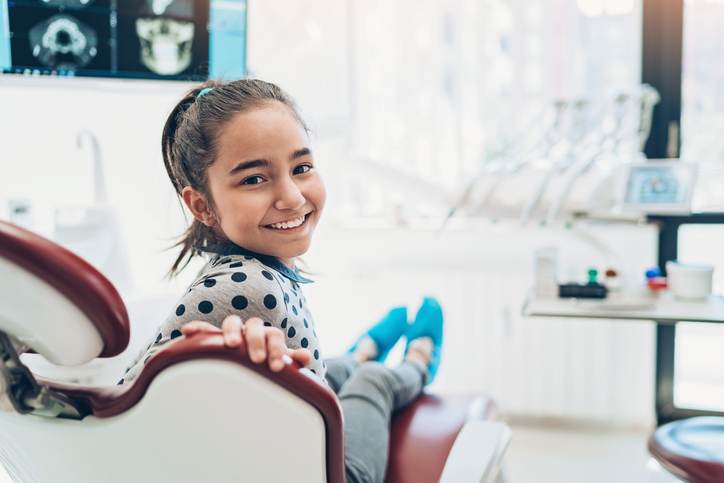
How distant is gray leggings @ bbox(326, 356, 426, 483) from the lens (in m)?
1.32

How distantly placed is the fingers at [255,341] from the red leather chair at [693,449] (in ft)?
3.84

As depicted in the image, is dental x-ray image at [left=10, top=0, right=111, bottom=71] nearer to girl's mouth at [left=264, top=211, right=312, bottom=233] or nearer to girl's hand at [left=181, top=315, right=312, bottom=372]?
girl's mouth at [left=264, top=211, right=312, bottom=233]

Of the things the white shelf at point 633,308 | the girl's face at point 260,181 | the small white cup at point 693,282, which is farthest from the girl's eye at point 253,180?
the small white cup at point 693,282

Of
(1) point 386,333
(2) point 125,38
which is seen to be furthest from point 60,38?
(1) point 386,333

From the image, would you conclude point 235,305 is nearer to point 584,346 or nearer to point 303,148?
point 303,148

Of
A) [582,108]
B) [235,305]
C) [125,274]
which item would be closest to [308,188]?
[235,305]

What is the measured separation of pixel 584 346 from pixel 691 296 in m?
0.71

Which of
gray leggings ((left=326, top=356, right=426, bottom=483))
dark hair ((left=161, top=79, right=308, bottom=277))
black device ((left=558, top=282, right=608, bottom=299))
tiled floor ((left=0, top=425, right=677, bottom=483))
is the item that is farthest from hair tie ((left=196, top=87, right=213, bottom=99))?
tiled floor ((left=0, top=425, right=677, bottom=483))

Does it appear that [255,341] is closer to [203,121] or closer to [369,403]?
[203,121]

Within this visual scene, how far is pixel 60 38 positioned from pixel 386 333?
3.94ft

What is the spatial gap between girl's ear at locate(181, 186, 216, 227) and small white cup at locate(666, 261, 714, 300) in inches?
54.3

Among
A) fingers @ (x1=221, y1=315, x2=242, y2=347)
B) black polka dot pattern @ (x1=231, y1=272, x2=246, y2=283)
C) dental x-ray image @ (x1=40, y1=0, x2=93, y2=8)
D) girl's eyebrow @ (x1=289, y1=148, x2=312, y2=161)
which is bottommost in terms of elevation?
fingers @ (x1=221, y1=315, x2=242, y2=347)

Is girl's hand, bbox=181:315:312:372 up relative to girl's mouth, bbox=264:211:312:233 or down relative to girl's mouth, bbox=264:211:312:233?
down

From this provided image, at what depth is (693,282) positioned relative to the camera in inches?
77.9
